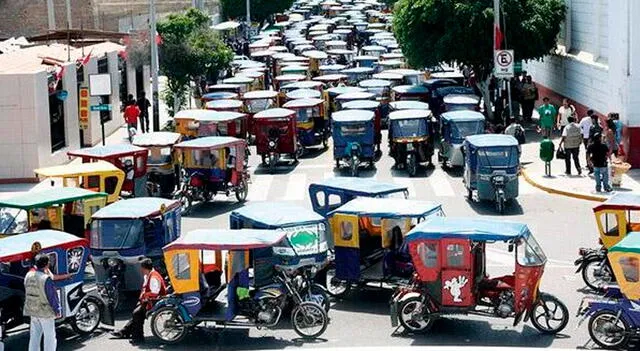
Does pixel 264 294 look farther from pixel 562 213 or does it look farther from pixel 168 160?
pixel 168 160

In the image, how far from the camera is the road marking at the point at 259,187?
33156 millimetres

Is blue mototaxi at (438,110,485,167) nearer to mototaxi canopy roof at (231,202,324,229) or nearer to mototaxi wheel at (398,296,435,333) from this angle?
→ mototaxi canopy roof at (231,202,324,229)

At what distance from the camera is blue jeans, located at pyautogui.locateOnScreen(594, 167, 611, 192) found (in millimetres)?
31269

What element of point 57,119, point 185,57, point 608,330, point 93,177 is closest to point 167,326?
point 608,330

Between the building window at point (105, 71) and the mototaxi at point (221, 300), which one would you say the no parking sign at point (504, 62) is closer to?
the building window at point (105, 71)

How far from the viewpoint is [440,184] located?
3419 cm

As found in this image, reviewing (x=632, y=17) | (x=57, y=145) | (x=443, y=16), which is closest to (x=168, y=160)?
(x=57, y=145)

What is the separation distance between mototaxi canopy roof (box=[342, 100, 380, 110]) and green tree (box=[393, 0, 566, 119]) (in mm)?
5166

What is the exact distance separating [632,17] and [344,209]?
52.4 ft

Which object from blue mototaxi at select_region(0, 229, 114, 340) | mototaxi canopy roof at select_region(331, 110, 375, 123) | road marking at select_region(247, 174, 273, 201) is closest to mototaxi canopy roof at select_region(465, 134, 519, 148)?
road marking at select_region(247, 174, 273, 201)

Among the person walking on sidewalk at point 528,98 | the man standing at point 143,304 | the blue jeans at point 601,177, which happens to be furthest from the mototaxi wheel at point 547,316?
the person walking on sidewalk at point 528,98

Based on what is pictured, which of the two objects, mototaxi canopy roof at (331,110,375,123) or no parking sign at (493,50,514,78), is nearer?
mototaxi canopy roof at (331,110,375,123)

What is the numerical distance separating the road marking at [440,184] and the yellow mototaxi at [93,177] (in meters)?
8.15

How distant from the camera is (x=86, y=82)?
42.6 meters
